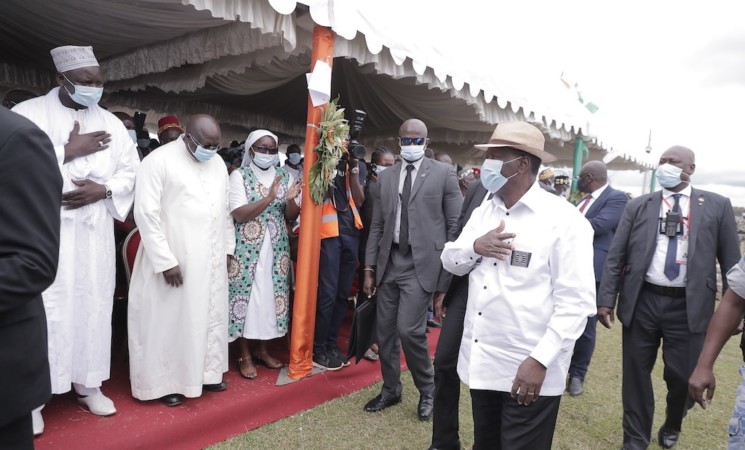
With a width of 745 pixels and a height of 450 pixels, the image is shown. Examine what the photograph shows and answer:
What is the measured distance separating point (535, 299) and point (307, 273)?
223cm

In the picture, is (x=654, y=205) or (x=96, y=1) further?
(x=96, y=1)

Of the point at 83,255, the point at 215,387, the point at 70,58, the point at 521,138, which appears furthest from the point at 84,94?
the point at 521,138

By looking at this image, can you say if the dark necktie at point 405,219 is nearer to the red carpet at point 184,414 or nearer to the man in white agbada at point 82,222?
the red carpet at point 184,414

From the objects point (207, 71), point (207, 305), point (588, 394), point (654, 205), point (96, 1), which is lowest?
point (588, 394)

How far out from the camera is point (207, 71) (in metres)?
5.08

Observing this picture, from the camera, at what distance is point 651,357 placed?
10.9ft

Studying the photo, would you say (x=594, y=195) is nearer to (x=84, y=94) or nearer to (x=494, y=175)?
(x=494, y=175)

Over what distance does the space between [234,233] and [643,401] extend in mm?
3259

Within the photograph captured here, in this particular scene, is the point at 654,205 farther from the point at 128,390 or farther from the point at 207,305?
the point at 128,390

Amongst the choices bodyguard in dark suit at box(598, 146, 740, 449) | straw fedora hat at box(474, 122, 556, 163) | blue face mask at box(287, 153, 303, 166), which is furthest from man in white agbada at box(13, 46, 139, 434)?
bodyguard in dark suit at box(598, 146, 740, 449)

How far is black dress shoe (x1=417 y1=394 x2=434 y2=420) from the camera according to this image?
3.48 metres

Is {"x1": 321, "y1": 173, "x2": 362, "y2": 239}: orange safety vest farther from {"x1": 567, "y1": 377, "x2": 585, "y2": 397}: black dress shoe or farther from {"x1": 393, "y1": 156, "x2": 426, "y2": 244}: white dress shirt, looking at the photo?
{"x1": 567, "y1": 377, "x2": 585, "y2": 397}: black dress shoe

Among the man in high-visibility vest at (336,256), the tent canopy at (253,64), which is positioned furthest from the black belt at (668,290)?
the tent canopy at (253,64)

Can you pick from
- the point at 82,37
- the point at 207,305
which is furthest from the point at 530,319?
the point at 82,37
